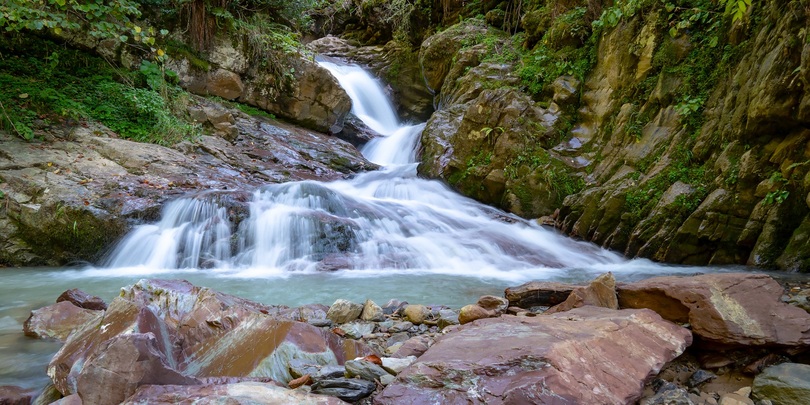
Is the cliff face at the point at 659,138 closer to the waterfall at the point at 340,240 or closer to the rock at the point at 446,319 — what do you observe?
the waterfall at the point at 340,240

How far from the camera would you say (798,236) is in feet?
16.8

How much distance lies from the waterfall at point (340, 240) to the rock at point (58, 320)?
3.01m

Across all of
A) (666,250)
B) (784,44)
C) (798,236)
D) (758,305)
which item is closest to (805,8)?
(784,44)

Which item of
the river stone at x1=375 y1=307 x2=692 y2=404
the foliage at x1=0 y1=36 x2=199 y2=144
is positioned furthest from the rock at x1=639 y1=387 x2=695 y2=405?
the foliage at x1=0 y1=36 x2=199 y2=144

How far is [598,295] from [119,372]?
280cm

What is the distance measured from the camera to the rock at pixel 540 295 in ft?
12.1

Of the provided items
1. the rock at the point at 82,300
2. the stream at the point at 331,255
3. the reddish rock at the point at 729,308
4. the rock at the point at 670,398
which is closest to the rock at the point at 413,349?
the rock at the point at 670,398

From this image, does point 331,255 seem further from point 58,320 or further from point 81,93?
point 81,93

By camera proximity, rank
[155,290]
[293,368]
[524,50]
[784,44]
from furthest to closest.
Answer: [524,50] → [784,44] → [155,290] → [293,368]

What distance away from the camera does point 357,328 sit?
3406mm

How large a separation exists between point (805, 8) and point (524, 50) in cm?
678

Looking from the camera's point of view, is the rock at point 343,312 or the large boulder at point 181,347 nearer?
the large boulder at point 181,347

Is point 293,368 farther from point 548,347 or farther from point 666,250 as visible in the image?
point 666,250

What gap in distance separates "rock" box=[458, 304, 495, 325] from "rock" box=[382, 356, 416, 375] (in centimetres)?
97
